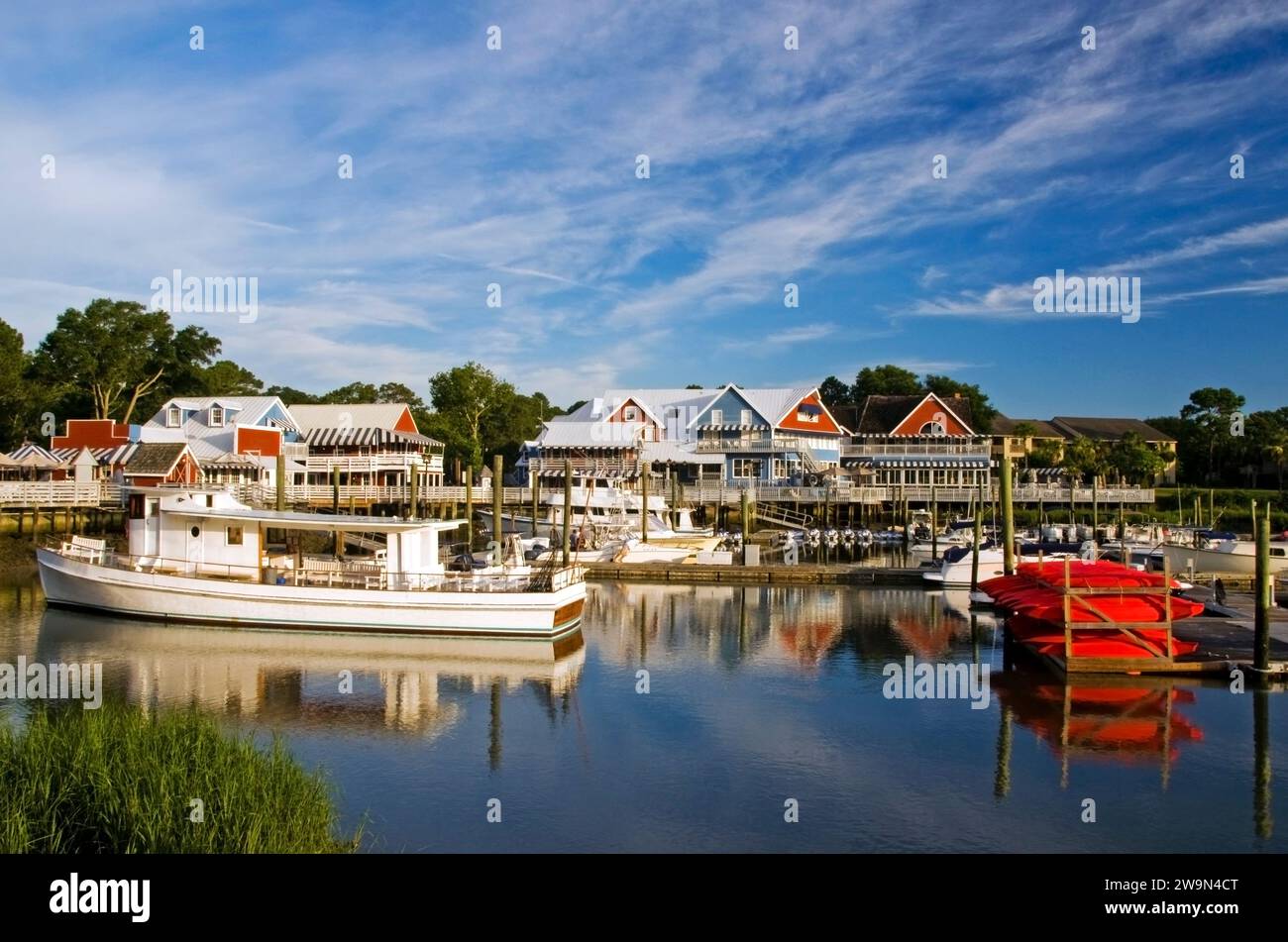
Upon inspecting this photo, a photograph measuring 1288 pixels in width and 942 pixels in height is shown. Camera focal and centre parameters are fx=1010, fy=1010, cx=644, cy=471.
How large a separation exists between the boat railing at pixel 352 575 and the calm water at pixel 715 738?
170 cm

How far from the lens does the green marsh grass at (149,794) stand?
36.0 feet

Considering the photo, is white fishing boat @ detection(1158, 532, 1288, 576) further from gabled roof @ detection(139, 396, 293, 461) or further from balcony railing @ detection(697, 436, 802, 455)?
gabled roof @ detection(139, 396, 293, 461)

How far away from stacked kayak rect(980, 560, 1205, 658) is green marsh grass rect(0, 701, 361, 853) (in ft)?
57.4

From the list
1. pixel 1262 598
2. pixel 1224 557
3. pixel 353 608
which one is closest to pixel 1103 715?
pixel 1262 598

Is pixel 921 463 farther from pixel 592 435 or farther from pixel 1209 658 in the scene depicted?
pixel 1209 658

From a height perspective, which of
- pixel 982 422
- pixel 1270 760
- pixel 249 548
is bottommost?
pixel 1270 760

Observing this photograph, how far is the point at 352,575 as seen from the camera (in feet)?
97.0

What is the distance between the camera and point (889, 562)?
5059 cm

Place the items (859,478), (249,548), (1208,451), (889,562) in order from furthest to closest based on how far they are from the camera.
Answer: (1208,451) < (859,478) < (889,562) < (249,548)

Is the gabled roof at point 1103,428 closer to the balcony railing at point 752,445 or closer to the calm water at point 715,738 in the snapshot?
the balcony railing at point 752,445

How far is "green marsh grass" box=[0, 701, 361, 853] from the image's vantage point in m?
11.0
